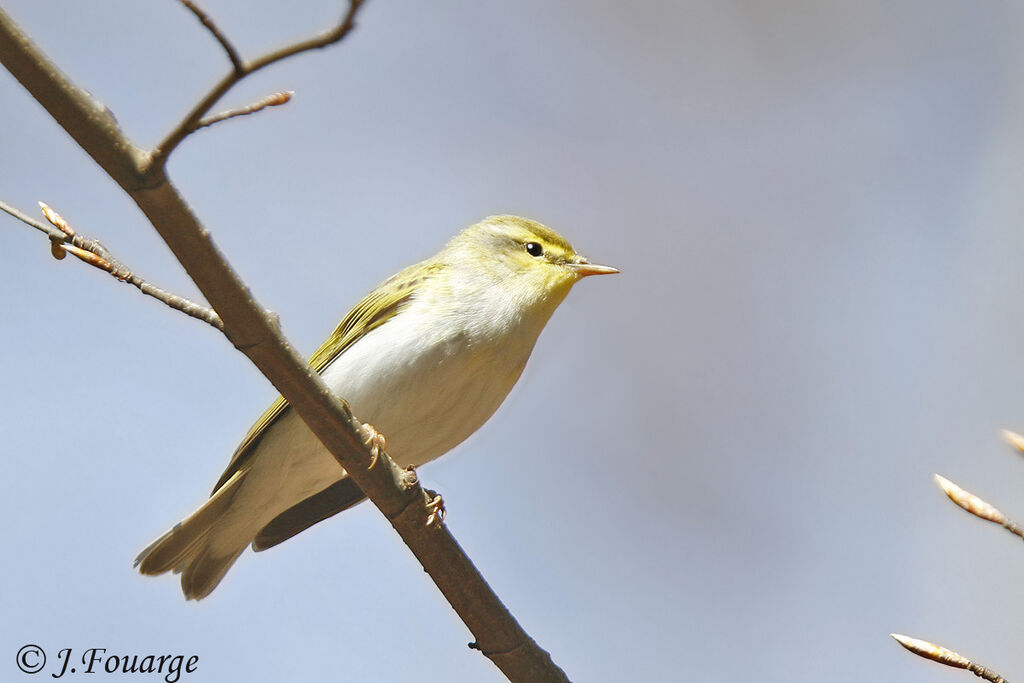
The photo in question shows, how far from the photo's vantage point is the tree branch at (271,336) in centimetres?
204

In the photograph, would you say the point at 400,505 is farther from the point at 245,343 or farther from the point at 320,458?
the point at 320,458

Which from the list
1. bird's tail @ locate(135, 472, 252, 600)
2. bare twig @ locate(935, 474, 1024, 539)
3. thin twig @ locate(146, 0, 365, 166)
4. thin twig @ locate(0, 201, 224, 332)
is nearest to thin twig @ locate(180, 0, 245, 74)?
thin twig @ locate(146, 0, 365, 166)

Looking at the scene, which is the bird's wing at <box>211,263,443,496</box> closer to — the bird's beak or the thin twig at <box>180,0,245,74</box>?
the bird's beak

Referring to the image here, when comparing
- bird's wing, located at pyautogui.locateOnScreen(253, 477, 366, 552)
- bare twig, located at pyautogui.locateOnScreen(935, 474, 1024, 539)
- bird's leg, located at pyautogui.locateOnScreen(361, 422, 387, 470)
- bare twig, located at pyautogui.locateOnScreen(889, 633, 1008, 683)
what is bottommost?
bare twig, located at pyautogui.locateOnScreen(889, 633, 1008, 683)

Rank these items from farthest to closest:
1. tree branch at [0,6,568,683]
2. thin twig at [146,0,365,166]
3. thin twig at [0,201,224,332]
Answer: thin twig at [0,201,224,332], tree branch at [0,6,568,683], thin twig at [146,0,365,166]

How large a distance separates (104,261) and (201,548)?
1913mm

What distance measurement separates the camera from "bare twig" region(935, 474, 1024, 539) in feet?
5.04

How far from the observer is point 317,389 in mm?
2496

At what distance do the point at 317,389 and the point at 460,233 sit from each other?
235cm

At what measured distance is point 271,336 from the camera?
2.39m

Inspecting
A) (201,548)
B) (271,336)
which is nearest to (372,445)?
(271,336)

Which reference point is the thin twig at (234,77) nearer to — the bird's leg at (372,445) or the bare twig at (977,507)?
the bird's leg at (372,445)

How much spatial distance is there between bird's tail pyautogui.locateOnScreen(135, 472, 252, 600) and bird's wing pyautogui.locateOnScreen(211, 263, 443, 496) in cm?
7

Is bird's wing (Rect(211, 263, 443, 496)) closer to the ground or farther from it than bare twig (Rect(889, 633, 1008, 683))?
farther from it
